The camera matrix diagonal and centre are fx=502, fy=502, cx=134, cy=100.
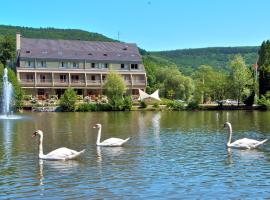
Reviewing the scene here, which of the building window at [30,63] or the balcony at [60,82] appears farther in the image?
the balcony at [60,82]

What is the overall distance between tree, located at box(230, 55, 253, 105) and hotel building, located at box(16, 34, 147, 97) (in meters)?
25.4

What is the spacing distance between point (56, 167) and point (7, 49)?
364 ft

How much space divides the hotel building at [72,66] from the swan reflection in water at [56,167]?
84569 millimetres

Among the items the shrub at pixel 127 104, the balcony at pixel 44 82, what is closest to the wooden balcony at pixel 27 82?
the balcony at pixel 44 82

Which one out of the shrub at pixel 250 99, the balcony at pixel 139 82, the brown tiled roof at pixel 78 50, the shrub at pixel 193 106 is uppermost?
the brown tiled roof at pixel 78 50

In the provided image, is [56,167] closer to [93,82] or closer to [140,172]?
[140,172]

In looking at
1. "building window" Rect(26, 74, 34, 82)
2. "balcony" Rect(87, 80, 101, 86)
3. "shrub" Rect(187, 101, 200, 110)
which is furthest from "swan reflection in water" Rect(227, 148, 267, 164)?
"balcony" Rect(87, 80, 101, 86)

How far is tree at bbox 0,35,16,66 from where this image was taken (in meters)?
129

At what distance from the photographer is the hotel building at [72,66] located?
355 feet

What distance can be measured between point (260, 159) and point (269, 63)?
85701 millimetres

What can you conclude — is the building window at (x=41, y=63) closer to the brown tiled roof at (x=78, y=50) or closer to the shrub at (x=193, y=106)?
the brown tiled roof at (x=78, y=50)

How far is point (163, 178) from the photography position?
65.8ft

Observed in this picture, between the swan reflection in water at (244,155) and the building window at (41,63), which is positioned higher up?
the building window at (41,63)

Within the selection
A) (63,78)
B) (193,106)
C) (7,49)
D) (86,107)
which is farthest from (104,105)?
(7,49)
